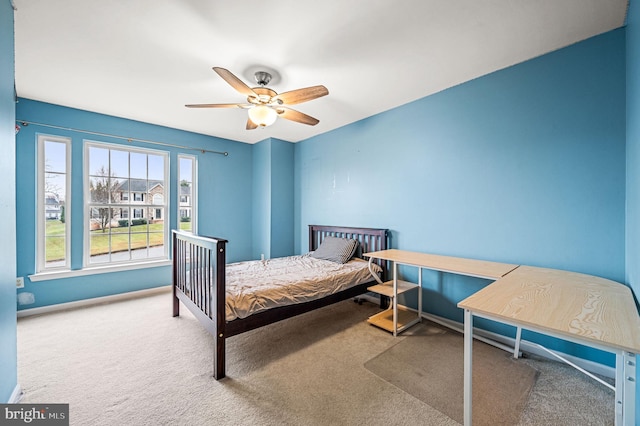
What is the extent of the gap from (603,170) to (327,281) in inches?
93.1

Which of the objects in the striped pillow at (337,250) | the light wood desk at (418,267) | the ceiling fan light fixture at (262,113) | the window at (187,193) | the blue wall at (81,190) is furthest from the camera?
the window at (187,193)

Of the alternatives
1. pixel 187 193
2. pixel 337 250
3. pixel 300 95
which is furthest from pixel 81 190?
pixel 337 250

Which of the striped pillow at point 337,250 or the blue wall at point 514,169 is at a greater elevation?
the blue wall at point 514,169

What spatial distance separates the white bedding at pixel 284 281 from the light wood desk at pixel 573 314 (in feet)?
4.67

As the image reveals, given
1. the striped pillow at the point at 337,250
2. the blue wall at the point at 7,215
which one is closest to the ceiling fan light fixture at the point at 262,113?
the blue wall at the point at 7,215

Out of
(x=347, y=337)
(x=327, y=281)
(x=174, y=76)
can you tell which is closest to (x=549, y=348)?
(x=347, y=337)

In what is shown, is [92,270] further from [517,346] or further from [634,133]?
[634,133]

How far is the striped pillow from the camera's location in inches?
129

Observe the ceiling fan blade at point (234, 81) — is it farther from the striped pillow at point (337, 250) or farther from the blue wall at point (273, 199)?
the blue wall at point (273, 199)

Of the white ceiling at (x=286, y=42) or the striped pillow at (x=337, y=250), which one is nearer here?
the white ceiling at (x=286, y=42)

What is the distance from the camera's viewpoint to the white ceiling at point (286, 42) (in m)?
1.60

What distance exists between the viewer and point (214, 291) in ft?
6.08

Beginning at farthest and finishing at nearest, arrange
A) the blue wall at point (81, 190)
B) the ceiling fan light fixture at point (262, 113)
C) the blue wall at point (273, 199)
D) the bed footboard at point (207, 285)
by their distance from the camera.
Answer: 1. the blue wall at point (273, 199)
2. the blue wall at point (81, 190)
3. the ceiling fan light fixture at point (262, 113)
4. the bed footboard at point (207, 285)

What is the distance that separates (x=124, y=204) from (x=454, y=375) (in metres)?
4.34
